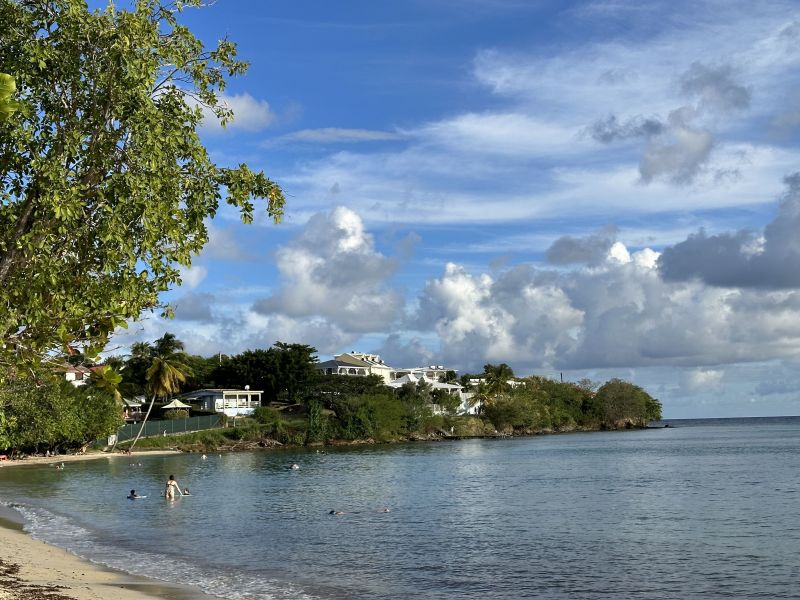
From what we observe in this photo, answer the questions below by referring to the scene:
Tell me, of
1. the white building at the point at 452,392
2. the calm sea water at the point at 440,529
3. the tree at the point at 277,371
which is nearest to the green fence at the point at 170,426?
the tree at the point at 277,371

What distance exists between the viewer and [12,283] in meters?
13.7

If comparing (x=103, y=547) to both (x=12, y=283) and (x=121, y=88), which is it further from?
(x=121, y=88)

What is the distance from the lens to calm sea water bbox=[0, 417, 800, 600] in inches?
1008

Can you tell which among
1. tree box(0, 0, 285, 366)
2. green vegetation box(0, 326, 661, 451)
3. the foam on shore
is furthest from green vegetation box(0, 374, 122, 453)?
tree box(0, 0, 285, 366)

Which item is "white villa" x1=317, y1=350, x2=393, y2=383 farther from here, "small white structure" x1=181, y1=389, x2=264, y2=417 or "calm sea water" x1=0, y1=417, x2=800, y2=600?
"calm sea water" x1=0, y1=417, x2=800, y2=600

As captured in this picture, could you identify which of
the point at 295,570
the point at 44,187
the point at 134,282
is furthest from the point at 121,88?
the point at 295,570

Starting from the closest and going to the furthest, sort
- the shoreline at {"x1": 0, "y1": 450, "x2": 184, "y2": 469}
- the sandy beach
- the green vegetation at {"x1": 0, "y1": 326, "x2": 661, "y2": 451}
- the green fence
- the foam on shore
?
the sandy beach, the foam on shore, the shoreline at {"x1": 0, "y1": 450, "x2": 184, "y2": 469}, the green vegetation at {"x1": 0, "y1": 326, "x2": 661, "y2": 451}, the green fence

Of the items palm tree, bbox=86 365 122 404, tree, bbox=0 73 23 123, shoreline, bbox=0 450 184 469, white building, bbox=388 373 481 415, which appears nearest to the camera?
tree, bbox=0 73 23 123

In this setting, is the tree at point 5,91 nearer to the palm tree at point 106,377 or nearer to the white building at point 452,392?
the palm tree at point 106,377

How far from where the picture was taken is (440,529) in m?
38.2

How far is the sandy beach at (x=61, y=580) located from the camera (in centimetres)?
1969

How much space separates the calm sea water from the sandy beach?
4.14ft

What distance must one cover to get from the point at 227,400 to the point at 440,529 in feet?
327

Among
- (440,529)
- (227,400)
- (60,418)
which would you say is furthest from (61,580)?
(227,400)
